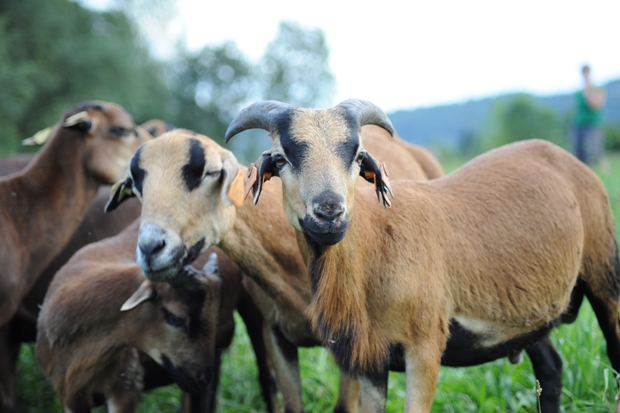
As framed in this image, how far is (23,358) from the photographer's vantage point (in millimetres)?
7988

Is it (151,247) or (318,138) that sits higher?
(318,138)

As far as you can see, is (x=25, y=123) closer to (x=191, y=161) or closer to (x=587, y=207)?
(x=191, y=161)

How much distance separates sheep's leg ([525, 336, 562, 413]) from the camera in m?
4.66

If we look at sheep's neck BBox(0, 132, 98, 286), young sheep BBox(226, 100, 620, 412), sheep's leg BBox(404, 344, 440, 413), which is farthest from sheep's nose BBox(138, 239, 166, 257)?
sheep's neck BBox(0, 132, 98, 286)

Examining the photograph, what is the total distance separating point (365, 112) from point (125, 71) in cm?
1979

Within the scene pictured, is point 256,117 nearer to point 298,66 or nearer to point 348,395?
point 348,395

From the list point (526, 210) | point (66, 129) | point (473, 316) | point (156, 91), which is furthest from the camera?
point (156, 91)

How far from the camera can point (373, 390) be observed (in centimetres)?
365

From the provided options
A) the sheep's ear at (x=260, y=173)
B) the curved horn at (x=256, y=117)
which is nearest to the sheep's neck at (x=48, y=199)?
the curved horn at (x=256, y=117)

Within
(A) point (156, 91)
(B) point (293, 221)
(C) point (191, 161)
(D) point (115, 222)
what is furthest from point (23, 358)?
(A) point (156, 91)

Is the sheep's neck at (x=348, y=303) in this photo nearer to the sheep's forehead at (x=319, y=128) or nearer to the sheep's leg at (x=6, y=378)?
the sheep's forehead at (x=319, y=128)

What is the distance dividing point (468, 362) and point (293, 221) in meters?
1.63

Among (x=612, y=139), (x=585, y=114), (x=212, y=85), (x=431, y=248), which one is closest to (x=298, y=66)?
(x=212, y=85)

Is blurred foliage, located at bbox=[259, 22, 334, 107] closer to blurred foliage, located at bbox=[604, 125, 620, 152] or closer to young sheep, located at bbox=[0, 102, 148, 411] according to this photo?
blurred foliage, located at bbox=[604, 125, 620, 152]
